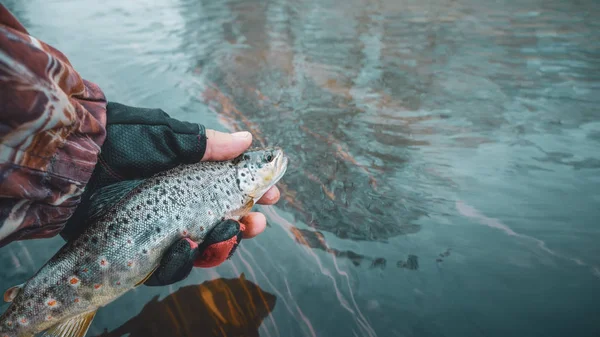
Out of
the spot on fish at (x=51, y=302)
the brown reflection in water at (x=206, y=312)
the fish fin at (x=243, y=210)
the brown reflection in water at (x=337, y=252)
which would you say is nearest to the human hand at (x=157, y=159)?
the fish fin at (x=243, y=210)

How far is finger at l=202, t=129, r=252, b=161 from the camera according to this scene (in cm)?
254

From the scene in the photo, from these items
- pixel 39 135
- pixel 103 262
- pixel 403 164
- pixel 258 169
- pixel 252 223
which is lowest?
pixel 403 164

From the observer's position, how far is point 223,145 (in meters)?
2.57

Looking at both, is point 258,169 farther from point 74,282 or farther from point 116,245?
point 74,282

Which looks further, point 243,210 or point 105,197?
point 243,210

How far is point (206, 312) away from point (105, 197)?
105 centimetres

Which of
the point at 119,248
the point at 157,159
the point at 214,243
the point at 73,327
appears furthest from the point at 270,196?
the point at 73,327

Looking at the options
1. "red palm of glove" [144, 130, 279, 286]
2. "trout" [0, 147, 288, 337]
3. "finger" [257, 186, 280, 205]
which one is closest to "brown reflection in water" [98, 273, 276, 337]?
"red palm of glove" [144, 130, 279, 286]

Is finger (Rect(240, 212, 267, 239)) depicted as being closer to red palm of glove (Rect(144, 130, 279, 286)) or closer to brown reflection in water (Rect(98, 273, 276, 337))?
red palm of glove (Rect(144, 130, 279, 286))

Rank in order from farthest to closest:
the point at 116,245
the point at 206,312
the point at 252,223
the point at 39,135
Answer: the point at 252,223
the point at 206,312
the point at 116,245
the point at 39,135

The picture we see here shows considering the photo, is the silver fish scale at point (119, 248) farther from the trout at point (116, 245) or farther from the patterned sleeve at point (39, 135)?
the patterned sleeve at point (39, 135)

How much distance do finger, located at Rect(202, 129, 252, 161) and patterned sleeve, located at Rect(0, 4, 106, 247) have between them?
2.24 feet

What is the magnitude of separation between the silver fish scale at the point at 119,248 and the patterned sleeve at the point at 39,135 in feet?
0.74

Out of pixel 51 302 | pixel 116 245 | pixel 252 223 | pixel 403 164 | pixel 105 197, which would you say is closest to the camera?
pixel 51 302
